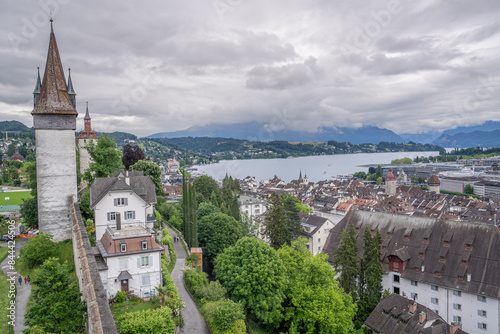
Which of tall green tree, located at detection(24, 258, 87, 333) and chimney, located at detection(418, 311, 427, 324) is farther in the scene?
chimney, located at detection(418, 311, 427, 324)

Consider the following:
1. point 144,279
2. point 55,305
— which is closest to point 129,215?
point 144,279

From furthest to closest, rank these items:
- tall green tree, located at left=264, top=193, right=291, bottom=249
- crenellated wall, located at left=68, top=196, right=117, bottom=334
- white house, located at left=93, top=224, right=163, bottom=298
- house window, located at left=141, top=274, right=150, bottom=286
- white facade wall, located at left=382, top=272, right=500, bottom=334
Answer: tall green tree, located at left=264, top=193, right=291, bottom=249
white facade wall, located at left=382, top=272, right=500, bottom=334
house window, located at left=141, top=274, right=150, bottom=286
white house, located at left=93, top=224, right=163, bottom=298
crenellated wall, located at left=68, top=196, right=117, bottom=334

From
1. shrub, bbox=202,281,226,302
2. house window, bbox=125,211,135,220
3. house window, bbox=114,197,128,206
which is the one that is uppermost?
house window, bbox=114,197,128,206

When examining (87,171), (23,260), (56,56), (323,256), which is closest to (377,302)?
(323,256)

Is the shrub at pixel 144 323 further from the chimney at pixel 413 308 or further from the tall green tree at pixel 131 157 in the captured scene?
the tall green tree at pixel 131 157

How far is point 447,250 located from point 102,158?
34.5m

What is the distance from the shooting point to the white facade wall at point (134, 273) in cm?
2059

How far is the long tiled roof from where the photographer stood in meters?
29.4

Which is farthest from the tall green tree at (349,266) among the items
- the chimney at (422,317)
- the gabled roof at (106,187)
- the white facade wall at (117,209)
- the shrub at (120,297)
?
the shrub at (120,297)

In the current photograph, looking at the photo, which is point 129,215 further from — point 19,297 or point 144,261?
point 19,297

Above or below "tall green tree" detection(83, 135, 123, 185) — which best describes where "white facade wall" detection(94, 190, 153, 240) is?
below

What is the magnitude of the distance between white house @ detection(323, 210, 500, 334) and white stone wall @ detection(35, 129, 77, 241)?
1099 inches

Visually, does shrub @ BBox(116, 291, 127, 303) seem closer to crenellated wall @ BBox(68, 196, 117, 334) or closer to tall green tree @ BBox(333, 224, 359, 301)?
crenellated wall @ BBox(68, 196, 117, 334)

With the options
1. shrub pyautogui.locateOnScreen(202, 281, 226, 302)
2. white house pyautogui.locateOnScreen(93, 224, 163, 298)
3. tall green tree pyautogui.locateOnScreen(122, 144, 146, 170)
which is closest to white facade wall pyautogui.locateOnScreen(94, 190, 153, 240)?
white house pyautogui.locateOnScreen(93, 224, 163, 298)
